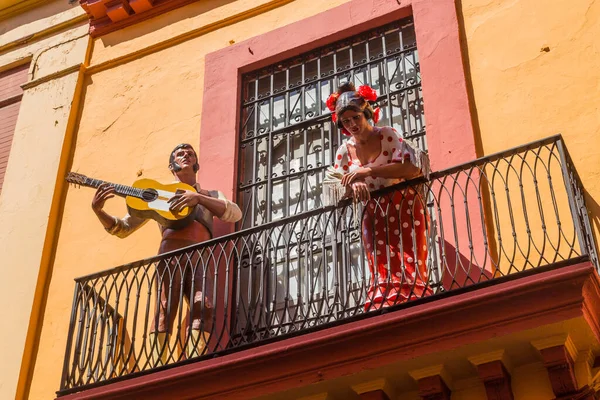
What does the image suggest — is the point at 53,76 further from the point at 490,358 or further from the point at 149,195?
the point at 490,358

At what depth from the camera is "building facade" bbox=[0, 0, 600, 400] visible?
5.91 meters

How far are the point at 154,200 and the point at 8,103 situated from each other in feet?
10.1

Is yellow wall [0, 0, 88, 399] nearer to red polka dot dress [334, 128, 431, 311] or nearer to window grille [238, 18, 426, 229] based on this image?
window grille [238, 18, 426, 229]

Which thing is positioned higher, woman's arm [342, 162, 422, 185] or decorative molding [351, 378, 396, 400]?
woman's arm [342, 162, 422, 185]

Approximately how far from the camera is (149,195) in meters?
7.64

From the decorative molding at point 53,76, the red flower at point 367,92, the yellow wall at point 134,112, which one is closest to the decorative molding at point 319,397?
the red flower at point 367,92

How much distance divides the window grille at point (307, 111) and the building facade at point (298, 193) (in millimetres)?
19

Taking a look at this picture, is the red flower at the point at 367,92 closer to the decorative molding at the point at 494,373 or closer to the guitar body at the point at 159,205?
the guitar body at the point at 159,205

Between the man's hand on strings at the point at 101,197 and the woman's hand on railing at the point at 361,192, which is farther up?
the man's hand on strings at the point at 101,197

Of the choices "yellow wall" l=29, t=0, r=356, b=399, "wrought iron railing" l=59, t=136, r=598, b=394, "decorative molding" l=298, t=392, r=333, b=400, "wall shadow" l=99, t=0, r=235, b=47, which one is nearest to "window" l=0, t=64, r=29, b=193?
"yellow wall" l=29, t=0, r=356, b=399

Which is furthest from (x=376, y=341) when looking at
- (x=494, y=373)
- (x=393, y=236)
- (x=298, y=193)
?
(x=298, y=193)

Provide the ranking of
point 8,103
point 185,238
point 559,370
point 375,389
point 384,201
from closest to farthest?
point 559,370, point 375,389, point 384,201, point 185,238, point 8,103

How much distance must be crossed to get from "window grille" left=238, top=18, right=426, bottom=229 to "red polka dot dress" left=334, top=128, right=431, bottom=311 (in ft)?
3.10

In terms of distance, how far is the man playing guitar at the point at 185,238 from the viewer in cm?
706
